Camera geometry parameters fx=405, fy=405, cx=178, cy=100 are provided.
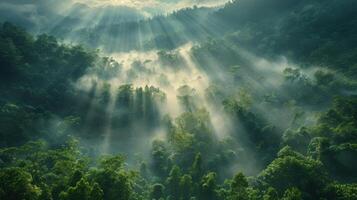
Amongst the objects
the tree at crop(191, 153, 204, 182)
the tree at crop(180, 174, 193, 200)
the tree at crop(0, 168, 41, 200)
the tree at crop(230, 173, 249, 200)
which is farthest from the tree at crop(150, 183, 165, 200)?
the tree at crop(0, 168, 41, 200)

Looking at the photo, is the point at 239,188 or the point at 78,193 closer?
the point at 78,193

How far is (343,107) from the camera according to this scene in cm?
11781

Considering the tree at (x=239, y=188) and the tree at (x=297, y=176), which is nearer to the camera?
the tree at (x=239, y=188)

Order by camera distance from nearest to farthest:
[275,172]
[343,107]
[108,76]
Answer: [275,172], [343,107], [108,76]

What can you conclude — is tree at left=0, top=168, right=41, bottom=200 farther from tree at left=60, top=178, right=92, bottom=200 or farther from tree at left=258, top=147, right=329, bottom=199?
tree at left=258, top=147, right=329, bottom=199

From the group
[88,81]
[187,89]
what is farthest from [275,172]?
[88,81]

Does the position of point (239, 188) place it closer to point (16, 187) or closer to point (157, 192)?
point (157, 192)

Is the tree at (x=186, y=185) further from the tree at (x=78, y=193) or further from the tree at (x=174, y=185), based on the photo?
the tree at (x=78, y=193)

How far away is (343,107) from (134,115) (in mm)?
73537

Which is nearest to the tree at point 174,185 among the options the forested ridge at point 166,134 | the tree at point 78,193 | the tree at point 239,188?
the forested ridge at point 166,134

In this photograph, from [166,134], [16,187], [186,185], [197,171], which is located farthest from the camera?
[166,134]

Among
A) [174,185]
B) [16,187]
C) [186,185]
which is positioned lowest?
[16,187]

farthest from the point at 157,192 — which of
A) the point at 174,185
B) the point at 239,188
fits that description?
the point at 239,188

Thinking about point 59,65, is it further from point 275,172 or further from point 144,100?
point 275,172
